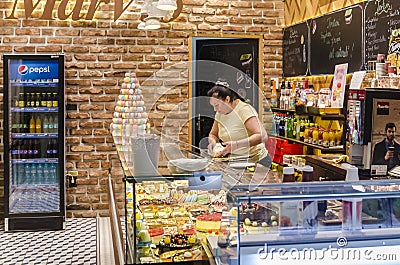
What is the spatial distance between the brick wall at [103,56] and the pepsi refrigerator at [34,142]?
45cm

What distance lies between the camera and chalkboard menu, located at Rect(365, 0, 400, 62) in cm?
492

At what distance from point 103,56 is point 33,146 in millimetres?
1482

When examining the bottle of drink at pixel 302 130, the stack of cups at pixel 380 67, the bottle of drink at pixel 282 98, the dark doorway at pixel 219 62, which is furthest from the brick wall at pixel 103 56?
the stack of cups at pixel 380 67

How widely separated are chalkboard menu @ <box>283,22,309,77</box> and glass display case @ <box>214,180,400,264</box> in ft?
15.8

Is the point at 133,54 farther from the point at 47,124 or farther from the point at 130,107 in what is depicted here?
the point at 130,107

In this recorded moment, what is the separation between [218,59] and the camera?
787 centimetres

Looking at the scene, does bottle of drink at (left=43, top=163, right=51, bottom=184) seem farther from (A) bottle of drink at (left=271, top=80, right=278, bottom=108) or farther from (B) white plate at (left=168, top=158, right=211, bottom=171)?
(B) white plate at (left=168, top=158, right=211, bottom=171)

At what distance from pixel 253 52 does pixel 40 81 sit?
289 cm

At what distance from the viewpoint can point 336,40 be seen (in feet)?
19.8

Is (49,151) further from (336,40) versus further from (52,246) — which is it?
(336,40)

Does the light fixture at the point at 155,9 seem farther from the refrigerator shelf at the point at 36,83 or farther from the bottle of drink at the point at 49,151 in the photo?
the bottle of drink at the point at 49,151

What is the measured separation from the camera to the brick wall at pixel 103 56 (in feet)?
23.3

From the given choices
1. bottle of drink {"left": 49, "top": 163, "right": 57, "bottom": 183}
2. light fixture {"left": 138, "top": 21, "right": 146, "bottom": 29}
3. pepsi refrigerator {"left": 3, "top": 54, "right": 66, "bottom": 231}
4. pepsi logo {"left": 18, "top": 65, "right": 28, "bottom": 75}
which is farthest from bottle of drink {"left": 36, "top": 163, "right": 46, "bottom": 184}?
light fixture {"left": 138, "top": 21, "right": 146, "bottom": 29}

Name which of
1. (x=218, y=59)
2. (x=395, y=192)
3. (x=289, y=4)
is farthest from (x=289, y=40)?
(x=395, y=192)
